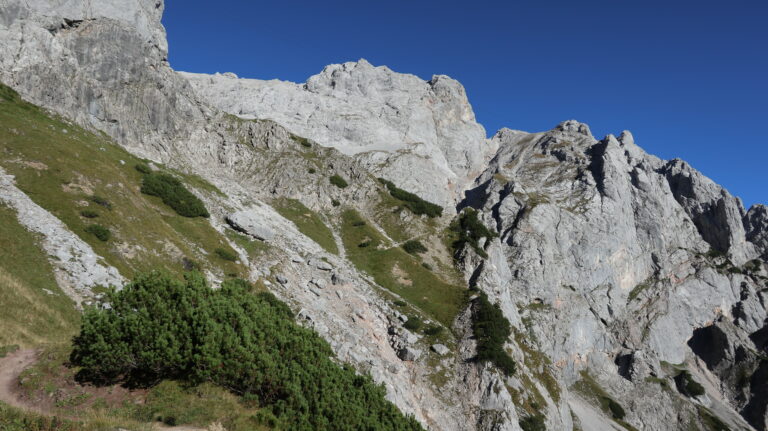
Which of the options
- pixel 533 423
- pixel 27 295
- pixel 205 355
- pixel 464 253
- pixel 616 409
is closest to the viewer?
pixel 205 355

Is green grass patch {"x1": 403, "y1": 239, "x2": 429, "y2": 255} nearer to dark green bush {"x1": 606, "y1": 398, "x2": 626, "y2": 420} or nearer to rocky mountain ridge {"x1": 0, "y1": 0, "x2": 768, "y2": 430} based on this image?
rocky mountain ridge {"x1": 0, "y1": 0, "x2": 768, "y2": 430}

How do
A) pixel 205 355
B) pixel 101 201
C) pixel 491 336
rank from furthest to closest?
pixel 491 336 → pixel 101 201 → pixel 205 355

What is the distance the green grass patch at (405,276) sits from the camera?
219 feet

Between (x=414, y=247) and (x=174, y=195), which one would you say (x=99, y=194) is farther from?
(x=414, y=247)

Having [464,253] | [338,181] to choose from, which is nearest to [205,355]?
[464,253]

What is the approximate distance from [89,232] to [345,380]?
→ 31.3m

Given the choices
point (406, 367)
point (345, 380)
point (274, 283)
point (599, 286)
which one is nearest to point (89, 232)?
point (274, 283)

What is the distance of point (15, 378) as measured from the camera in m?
17.6

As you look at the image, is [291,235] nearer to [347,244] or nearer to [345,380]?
[347,244]

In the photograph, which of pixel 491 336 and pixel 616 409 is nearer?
pixel 491 336

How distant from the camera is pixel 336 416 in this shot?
18703 mm

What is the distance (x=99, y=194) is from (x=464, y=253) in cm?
6447

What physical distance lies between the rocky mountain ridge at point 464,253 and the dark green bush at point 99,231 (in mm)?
7585

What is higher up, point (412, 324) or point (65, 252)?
point (412, 324)
